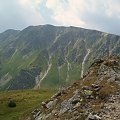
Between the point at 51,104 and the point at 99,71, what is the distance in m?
8.60

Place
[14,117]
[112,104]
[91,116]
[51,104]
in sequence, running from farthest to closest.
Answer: [14,117], [51,104], [112,104], [91,116]

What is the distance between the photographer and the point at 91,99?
125ft

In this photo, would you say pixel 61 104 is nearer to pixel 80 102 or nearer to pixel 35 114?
pixel 80 102

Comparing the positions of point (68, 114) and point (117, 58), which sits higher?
point (117, 58)

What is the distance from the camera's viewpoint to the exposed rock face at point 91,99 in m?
35.5

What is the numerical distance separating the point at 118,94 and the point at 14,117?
1663 inches

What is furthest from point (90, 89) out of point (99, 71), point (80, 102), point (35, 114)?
point (35, 114)

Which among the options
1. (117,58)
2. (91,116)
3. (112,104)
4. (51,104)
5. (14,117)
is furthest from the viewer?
(14,117)

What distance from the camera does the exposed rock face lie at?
116 ft

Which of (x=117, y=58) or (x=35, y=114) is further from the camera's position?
(x=117, y=58)

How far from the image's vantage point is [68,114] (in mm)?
37344

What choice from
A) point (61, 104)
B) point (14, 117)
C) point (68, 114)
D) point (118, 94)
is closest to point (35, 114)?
point (61, 104)

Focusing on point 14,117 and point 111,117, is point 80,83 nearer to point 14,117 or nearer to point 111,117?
point 111,117

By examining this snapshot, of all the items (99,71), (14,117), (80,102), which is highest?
(99,71)
